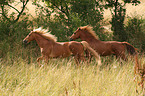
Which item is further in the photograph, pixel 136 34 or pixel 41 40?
pixel 136 34

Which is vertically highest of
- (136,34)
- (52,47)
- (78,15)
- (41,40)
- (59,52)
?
(78,15)

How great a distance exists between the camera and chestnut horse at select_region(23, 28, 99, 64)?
7023 mm

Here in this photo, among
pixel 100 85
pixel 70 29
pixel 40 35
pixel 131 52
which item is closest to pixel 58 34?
pixel 70 29

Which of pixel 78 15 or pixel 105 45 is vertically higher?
pixel 78 15

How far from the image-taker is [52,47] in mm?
7098

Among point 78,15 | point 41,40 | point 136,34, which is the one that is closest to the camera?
point 41,40

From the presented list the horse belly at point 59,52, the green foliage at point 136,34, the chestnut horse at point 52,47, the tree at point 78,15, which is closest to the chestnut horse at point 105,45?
the chestnut horse at point 52,47

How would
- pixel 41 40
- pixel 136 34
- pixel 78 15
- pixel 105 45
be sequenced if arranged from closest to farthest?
pixel 41 40
pixel 105 45
pixel 78 15
pixel 136 34

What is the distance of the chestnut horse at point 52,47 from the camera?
7.02 m

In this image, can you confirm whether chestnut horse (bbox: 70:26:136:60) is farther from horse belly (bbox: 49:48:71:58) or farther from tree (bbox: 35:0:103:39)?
tree (bbox: 35:0:103:39)

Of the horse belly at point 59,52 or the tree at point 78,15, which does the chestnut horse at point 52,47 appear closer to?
the horse belly at point 59,52

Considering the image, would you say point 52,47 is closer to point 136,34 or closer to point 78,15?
point 78,15

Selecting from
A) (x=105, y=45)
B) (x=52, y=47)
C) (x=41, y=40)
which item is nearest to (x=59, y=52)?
(x=52, y=47)

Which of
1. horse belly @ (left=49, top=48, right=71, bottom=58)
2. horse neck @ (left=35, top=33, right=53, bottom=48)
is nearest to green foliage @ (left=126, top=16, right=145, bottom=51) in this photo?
horse belly @ (left=49, top=48, right=71, bottom=58)
